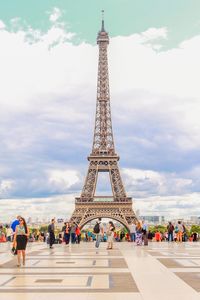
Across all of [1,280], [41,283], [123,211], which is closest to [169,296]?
[41,283]

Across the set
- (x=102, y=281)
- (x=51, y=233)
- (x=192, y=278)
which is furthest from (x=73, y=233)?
(x=102, y=281)

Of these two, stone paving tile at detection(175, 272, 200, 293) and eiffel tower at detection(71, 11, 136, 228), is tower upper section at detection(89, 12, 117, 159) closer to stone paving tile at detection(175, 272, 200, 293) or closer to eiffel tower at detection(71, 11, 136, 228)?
eiffel tower at detection(71, 11, 136, 228)

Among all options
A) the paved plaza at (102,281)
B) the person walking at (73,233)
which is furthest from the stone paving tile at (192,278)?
the person walking at (73,233)

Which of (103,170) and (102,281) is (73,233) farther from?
(103,170)

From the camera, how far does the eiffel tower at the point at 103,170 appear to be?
102938 millimetres

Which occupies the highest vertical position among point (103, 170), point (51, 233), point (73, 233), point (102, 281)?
point (103, 170)

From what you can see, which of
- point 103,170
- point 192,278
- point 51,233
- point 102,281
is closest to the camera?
point 102,281

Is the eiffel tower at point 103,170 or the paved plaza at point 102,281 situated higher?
the eiffel tower at point 103,170

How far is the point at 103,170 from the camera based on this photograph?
108m

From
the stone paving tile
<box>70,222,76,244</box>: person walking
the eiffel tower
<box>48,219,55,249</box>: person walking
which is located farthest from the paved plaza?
the eiffel tower

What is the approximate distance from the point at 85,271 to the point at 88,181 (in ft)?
288

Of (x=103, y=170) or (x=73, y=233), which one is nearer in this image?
(x=73, y=233)

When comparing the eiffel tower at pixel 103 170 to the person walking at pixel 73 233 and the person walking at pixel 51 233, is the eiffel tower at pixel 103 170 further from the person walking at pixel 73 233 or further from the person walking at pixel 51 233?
the person walking at pixel 51 233

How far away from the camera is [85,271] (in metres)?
17.0
